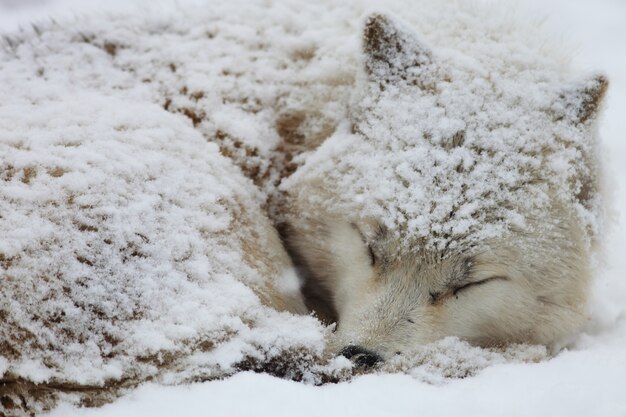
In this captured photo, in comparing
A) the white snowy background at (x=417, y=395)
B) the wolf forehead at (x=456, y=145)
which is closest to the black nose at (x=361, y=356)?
the white snowy background at (x=417, y=395)

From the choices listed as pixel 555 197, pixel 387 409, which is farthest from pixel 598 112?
pixel 387 409

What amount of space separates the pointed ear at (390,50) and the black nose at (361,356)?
1259 mm

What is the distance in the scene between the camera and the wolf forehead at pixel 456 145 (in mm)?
2496

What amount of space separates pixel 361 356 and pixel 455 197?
0.76 m

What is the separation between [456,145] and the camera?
255 centimetres

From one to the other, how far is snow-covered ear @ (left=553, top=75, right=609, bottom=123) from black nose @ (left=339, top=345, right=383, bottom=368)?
4.35 ft

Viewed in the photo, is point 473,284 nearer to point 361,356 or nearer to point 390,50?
point 361,356

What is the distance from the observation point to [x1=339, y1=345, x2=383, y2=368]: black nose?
7.66 feet

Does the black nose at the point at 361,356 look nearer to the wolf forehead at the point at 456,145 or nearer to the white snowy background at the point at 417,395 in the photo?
the white snowy background at the point at 417,395

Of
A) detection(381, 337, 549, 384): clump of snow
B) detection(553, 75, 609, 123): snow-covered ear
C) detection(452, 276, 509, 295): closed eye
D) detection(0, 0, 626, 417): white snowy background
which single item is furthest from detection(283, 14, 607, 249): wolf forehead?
detection(0, 0, 626, 417): white snowy background

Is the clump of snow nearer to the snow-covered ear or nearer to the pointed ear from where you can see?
the snow-covered ear

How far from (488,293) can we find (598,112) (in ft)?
3.06

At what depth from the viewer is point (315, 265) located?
306 centimetres

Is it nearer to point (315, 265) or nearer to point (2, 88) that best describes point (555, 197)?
point (315, 265)
